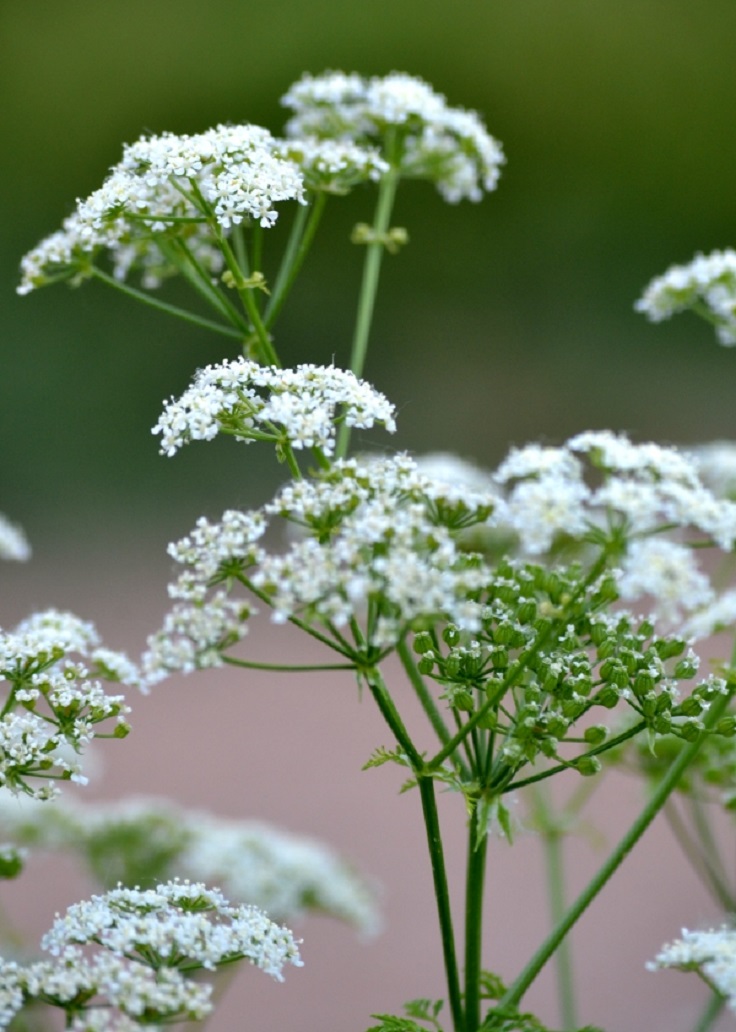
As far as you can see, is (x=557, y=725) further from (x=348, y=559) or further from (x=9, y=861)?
(x=9, y=861)

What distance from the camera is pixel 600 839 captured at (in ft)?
5.12

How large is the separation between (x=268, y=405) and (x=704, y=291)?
0.68 meters

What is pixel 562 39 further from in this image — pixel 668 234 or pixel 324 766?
pixel 324 766

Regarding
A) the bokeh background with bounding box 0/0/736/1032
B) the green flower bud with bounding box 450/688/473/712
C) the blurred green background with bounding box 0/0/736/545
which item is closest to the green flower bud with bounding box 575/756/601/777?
the green flower bud with bounding box 450/688/473/712

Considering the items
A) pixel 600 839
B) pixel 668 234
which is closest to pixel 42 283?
pixel 600 839

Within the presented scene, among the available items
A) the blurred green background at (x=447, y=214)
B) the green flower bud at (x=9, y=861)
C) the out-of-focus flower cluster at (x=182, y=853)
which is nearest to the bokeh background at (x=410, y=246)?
the blurred green background at (x=447, y=214)

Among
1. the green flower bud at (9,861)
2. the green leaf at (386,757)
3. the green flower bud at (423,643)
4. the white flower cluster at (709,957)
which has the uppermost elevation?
the green flower bud at (423,643)

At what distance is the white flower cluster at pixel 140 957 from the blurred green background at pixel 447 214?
190 inches

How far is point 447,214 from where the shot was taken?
684 centimetres

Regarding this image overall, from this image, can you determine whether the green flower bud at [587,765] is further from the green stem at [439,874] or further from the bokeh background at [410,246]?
the bokeh background at [410,246]

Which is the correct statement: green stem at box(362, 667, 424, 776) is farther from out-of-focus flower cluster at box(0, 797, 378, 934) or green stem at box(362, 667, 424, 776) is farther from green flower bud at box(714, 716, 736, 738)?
out-of-focus flower cluster at box(0, 797, 378, 934)

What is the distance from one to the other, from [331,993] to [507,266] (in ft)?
15.7

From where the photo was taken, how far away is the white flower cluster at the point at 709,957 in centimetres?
91

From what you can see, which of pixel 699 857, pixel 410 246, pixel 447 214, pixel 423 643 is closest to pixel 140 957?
pixel 423 643
